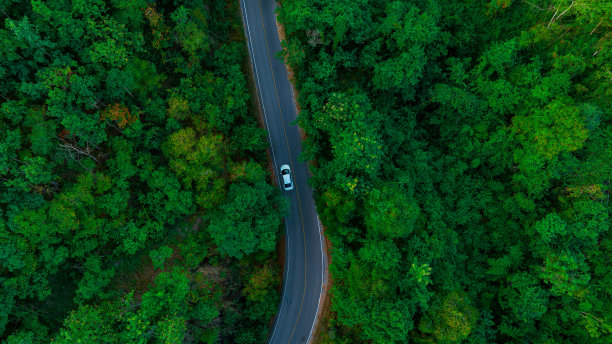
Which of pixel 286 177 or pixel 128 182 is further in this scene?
pixel 286 177

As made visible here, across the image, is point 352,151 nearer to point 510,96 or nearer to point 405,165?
point 405,165

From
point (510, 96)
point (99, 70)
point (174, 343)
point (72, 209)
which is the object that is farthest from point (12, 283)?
point (510, 96)

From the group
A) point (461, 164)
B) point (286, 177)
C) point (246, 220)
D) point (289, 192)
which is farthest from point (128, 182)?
point (461, 164)

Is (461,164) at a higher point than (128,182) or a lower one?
higher

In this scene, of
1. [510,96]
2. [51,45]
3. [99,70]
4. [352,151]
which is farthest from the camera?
[510,96]

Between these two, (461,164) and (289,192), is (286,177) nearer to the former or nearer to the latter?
(289,192)

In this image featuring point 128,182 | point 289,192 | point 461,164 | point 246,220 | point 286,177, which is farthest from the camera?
point 289,192
